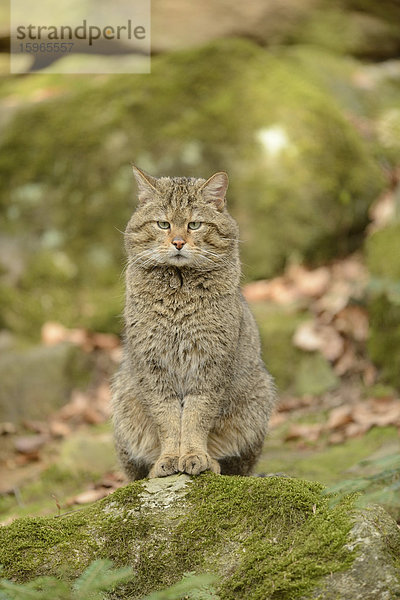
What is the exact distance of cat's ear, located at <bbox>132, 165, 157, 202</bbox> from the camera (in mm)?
4129

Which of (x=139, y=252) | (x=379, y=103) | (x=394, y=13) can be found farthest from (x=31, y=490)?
(x=394, y=13)

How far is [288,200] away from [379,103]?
3.17 metres

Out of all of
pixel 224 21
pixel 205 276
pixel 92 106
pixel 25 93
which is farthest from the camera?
pixel 224 21

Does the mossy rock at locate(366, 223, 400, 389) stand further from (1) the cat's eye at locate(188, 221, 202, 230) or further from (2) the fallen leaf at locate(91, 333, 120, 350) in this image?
(2) the fallen leaf at locate(91, 333, 120, 350)

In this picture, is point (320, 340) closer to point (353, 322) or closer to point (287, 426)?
point (353, 322)

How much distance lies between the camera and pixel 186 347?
3.75 m

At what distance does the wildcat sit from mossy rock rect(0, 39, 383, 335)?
3.47m

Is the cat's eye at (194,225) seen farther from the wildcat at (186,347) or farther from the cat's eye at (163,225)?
the cat's eye at (163,225)

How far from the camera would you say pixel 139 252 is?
404 cm

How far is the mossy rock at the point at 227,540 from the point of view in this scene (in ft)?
8.44

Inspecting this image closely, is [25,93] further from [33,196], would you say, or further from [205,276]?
[205,276]

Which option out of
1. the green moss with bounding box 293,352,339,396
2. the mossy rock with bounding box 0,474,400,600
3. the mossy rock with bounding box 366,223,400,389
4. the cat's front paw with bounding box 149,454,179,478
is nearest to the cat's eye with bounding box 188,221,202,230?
the cat's front paw with bounding box 149,454,179,478

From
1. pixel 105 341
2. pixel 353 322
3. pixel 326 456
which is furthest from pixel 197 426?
pixel 105 341

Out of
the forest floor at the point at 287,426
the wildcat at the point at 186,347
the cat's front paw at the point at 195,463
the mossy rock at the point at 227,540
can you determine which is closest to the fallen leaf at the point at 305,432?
the forest floor at the point at 287,426
